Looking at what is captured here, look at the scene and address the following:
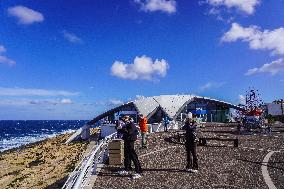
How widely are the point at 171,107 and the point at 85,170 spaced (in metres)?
48.8

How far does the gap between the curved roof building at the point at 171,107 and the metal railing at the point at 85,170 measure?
1636 inches

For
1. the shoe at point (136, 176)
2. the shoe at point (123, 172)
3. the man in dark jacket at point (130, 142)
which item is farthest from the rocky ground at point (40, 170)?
the shoe at point (136, 176)

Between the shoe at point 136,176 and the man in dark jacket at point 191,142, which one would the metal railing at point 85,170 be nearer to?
the shoe at point 136,176

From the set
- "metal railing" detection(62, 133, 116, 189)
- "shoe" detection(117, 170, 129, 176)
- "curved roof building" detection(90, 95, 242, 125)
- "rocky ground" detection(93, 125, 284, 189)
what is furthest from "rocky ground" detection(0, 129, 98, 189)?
"curved roof building" detection(90, 95, 242, 125)

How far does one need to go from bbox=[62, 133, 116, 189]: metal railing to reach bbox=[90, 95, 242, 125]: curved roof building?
4155 cm

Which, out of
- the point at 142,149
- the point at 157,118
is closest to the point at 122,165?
the point at 142,149

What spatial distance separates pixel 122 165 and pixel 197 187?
4.50m

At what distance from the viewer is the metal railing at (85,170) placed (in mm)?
10408

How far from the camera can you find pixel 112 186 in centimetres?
1172

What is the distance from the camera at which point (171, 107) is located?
59844 millimetres

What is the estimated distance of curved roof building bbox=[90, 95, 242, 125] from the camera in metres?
59.3

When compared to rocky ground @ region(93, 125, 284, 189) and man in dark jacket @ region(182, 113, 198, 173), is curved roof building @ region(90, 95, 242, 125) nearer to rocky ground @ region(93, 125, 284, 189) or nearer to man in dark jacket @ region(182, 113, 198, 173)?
rocky ground @ region(93, 125, 284, 189)

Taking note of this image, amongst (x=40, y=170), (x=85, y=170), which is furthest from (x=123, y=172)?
(x=40, y=170)

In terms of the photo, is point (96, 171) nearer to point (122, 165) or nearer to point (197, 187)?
point (122, 165)
